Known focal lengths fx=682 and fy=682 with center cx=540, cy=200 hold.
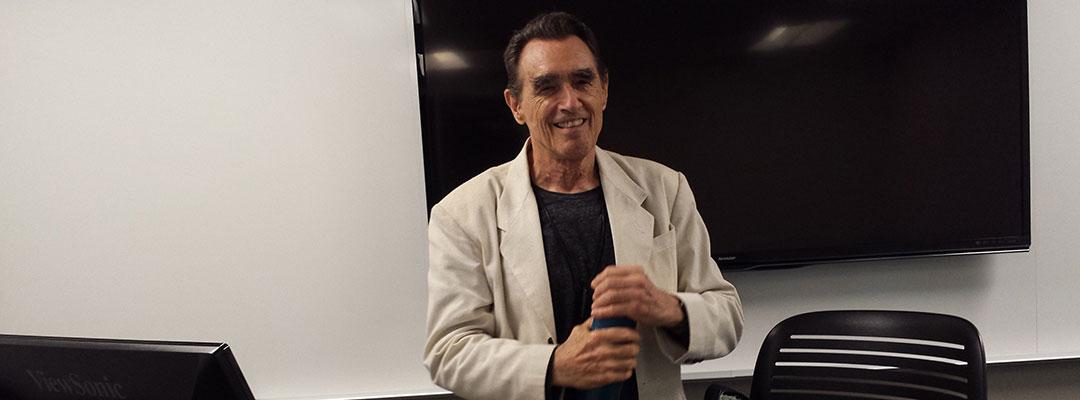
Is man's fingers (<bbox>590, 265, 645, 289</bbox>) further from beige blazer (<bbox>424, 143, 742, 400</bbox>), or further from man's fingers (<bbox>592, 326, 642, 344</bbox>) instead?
beige blazer (<bbox>424, 143, 742, 400</bbox>)

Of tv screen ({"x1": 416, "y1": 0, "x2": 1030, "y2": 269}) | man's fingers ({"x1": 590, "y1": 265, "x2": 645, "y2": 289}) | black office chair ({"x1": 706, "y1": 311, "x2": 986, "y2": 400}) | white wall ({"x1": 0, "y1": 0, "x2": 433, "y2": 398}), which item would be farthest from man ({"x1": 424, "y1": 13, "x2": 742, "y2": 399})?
white wall ({"x1": 0, "y1": 0, "x2": 433, "y2": 398})

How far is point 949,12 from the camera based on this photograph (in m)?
2.34

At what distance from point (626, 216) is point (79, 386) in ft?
3.06

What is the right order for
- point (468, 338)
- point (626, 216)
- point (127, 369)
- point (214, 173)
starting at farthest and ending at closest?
point (214, 173) < point (626, 216) < point (468, 338) < point (127, 369)

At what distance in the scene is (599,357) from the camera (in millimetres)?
1078

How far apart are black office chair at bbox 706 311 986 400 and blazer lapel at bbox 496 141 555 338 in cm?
54

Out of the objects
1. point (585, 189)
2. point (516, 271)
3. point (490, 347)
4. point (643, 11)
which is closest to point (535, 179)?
point (585, 189)

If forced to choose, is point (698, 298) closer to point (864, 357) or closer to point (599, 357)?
point (599, 357)

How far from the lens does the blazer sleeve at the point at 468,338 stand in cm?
118

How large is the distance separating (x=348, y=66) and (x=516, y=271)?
1301 mm

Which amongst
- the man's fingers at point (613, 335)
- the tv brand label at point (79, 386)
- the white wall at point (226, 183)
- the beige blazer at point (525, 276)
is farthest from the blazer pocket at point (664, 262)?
the white wall at point (226, 183)

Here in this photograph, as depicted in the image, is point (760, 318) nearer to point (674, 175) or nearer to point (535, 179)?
point (674, 175)

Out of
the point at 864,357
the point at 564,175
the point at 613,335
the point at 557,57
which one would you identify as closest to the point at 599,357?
the point at 613,335

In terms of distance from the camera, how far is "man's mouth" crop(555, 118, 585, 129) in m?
1.33
